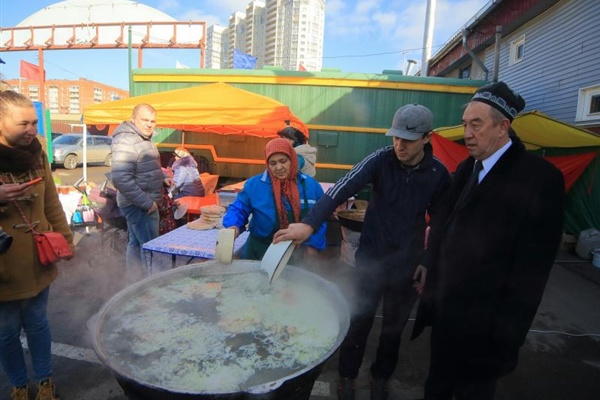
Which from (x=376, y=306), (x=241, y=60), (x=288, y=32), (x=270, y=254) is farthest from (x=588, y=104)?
(x=288, y=32)

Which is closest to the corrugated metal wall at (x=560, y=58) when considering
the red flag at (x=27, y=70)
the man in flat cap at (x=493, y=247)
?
the man in flat cap at (x=493, y=247)

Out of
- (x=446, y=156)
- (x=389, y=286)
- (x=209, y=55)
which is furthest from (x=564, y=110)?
(x=209, y=55)

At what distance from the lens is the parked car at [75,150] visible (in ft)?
49.9

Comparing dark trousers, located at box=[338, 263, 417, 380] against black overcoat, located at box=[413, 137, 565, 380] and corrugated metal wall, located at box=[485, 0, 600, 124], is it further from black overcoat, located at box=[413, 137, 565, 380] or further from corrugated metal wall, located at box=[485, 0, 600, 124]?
corrugated metal wall, located at box=[485, 0, 600, 124]

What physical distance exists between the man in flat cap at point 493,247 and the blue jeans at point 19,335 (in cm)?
249

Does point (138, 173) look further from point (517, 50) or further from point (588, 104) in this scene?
point (517, 50)

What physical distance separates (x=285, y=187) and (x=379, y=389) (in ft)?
5.54

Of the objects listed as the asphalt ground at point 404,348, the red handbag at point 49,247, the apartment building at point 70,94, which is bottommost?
the asphalt ground at point 404,348

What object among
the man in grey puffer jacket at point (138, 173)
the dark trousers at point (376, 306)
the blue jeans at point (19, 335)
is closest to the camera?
the blue jeans at point (19, 335)

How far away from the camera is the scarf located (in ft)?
8.00

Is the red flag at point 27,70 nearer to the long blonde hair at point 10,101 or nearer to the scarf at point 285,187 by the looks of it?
the long blonde hair at point 10,101

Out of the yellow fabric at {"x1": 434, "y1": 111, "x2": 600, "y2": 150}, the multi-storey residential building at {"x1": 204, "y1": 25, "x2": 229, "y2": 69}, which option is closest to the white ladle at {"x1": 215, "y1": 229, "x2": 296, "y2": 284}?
the yellow fabric at {"x1": 434, "y1": 111, "x2": 600, "y2": 150}

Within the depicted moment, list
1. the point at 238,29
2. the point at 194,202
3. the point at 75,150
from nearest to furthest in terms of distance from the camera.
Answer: the point at 194,202, the point at 75,150, the point at 238,29

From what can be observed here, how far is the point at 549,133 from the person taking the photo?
608 centimetres
